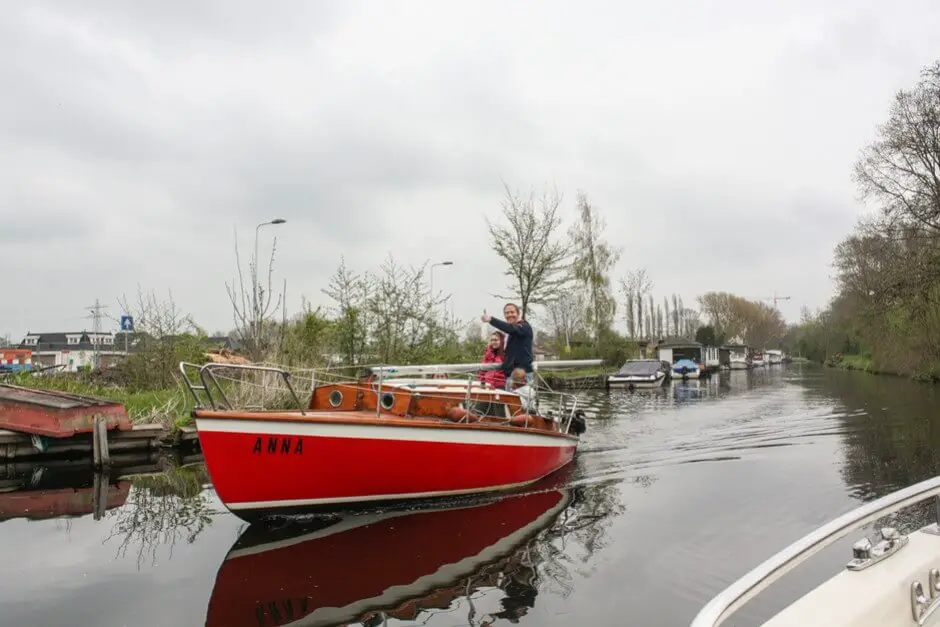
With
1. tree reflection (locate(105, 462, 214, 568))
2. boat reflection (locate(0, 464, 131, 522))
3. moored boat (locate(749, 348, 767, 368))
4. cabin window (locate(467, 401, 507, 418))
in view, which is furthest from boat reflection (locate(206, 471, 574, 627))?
moored boat (locate(749, 348, 767, 368))

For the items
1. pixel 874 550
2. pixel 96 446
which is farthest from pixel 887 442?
pixel 96 446

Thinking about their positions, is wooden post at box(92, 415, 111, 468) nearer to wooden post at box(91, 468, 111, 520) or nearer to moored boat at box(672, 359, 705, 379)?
wooden post at box(91, 468, 111, 520)

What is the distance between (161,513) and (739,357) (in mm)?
82610

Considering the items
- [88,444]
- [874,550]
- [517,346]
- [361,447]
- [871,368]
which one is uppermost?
[517,346]

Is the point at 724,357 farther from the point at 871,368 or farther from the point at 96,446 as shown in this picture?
the point at 96,446

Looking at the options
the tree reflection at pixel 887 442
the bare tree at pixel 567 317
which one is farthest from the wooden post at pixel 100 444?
the bare tree at pixel 567 317

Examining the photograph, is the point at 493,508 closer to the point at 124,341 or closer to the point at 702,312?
the point at 124,341

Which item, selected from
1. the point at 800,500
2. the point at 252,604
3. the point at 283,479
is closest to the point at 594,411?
the point at 800,500

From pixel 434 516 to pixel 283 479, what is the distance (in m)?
1.91

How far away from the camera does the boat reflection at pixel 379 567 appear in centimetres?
541

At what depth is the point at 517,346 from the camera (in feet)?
34.0

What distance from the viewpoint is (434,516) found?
8.27m

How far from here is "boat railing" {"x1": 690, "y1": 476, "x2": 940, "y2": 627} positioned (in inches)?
82.9

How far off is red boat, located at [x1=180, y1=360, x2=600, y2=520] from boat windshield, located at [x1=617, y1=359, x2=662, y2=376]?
28463mm
